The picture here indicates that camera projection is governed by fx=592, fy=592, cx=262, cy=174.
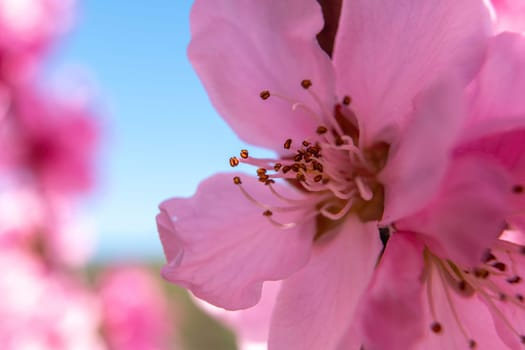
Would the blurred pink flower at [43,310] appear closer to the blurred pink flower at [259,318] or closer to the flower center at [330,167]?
Answer: the blurred pink flower at [259,318]

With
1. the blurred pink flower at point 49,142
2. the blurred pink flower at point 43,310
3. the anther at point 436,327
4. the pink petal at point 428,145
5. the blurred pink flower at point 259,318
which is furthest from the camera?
the blurred pink flower at point 49,142

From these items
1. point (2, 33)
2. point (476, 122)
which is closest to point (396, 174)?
point (476, 122)

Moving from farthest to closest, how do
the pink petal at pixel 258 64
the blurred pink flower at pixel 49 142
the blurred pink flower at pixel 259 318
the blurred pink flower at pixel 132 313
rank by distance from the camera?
1. the blurred pink flower at pixel 132 313
2. the blurred pink flower at pixel 49 142
3. the blurred pink flower at pixel 259 318
4. the pink petal at pixel 258 64

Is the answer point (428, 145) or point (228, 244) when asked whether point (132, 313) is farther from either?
point (428, 145)

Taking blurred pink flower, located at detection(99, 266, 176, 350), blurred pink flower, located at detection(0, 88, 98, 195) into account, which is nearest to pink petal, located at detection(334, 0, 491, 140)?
blurred pink flower, located at detection(0, 88, 98, 195)

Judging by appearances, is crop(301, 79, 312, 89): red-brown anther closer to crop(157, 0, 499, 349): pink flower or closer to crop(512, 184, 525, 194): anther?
crop(157, 0, 499, 349): pink flower

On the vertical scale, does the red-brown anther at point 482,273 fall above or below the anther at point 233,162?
below

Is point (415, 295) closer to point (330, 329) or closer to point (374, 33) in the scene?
point (330, 329)

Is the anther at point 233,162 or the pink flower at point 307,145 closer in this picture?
the pink flower at point 307,145

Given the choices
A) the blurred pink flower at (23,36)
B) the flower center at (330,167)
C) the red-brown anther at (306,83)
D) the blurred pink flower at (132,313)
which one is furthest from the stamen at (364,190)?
the blurred pink flower at (132,313)
